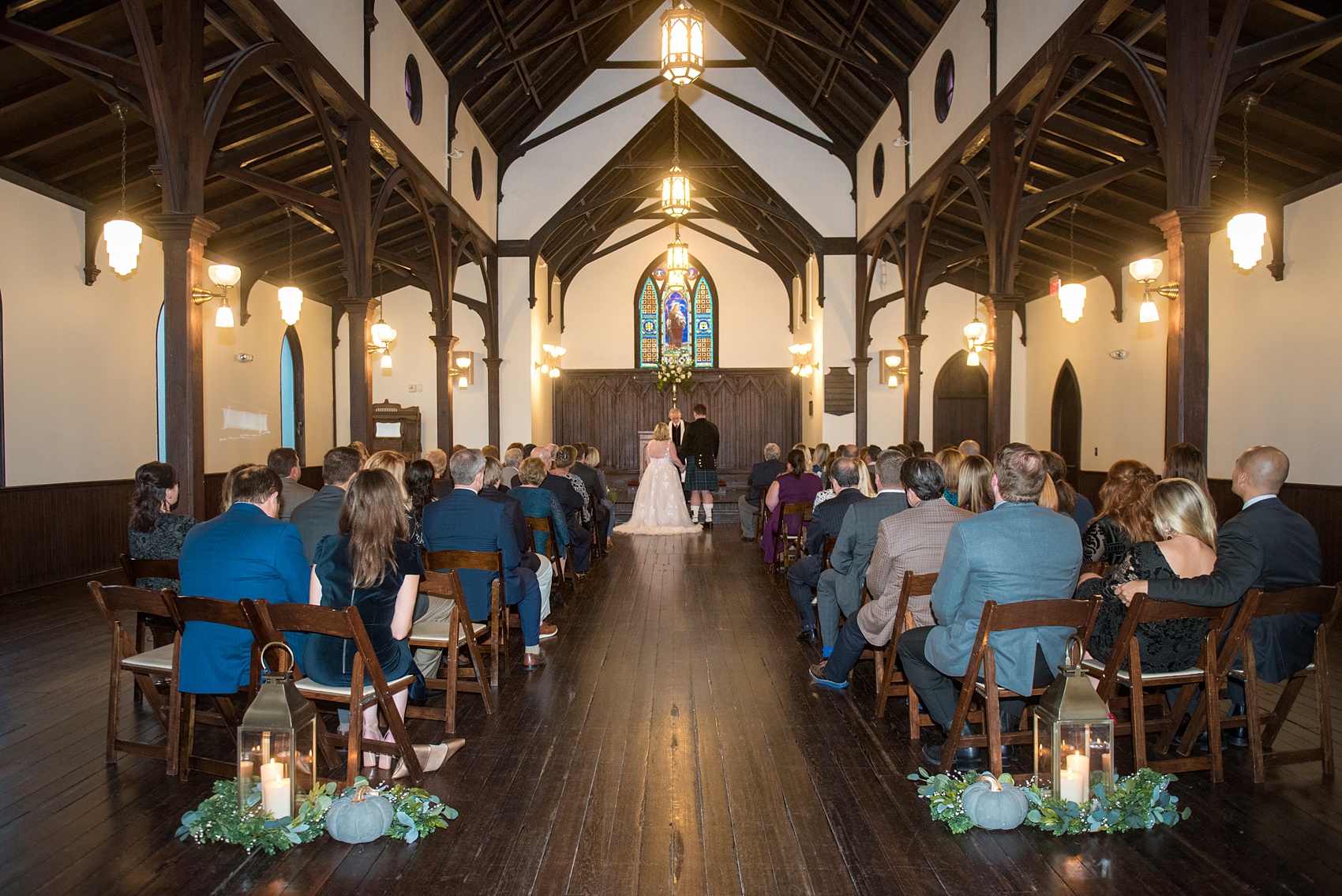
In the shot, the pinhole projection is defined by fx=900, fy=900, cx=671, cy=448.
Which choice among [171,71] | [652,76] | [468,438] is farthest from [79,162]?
[652,76]

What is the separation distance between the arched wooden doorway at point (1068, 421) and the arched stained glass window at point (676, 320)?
7207mm

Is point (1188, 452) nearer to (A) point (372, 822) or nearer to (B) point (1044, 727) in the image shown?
(B) point (1044, 727)

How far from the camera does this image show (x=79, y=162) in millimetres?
8234

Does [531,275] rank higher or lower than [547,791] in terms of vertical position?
higher

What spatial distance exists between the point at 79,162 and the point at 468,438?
308 inches

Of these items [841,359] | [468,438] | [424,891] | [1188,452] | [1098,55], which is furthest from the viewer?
[468,438]

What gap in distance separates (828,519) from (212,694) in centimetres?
389

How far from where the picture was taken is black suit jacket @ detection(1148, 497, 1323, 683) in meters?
3.37

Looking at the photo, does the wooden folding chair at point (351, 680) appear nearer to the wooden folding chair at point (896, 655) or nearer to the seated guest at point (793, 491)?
the wooden folding chair at point (896, 655)

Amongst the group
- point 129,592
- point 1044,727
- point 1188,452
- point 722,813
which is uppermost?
point 1188,452

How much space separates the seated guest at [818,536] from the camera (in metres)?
6.12

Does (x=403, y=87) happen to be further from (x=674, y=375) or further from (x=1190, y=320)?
(x=674, y=375)

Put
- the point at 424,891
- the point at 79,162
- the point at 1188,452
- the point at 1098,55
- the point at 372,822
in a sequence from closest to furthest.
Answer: the point at 424,891 → the point at 372,822 → the point at 1188,452 → the point at 1098,55 → the point at 79,162

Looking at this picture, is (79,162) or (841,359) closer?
(79,162)
